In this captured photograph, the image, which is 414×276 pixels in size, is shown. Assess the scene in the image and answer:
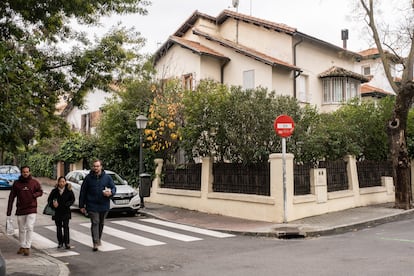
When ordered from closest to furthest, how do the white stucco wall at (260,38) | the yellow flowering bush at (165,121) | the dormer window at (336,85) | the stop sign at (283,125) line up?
the stop sign at (283,125) < the yellow flowering bush at (165,121) < the white stucco wall at (260,38) < the dormer window at (336,85)

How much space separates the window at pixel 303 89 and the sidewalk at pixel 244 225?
434 inches

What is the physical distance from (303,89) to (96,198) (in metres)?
19.9

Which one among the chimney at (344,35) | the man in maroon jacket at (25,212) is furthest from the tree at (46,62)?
the chimney at (344,35)

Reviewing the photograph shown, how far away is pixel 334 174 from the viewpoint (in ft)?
53.1

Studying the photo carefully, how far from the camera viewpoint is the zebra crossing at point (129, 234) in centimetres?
1038

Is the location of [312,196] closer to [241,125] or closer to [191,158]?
[241,125]

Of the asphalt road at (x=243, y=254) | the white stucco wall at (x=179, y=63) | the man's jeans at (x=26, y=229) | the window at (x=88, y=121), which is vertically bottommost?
the asphalt road at (x=243, y=254)

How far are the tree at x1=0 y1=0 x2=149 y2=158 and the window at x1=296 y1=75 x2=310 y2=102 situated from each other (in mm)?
15434

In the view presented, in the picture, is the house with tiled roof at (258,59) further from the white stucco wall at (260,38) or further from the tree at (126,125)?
the tree at (126,125)

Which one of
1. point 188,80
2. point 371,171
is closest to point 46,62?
point 371,171

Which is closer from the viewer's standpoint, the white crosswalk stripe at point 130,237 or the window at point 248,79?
the white crosswalk stripe at point 130,237

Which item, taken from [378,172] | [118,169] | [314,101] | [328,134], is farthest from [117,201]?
[314,101]

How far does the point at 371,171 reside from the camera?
725 inches

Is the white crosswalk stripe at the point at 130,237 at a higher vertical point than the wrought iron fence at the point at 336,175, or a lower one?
lower
